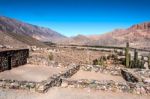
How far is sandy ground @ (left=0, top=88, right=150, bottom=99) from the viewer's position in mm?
15047

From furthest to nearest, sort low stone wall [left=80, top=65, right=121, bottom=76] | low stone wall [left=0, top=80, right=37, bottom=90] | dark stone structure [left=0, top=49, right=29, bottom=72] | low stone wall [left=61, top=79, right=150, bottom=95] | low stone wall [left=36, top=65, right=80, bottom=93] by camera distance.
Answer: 1. low stone wall [left=80, top=65, right=121, bottom=76]
2. dark stone structure [left=0, top=49, right=29, bottom=72]
3. low stone wall [left=61, top=79, right=150, bottom=95]
4. low stone wall [left=0, top=80, right=37, bottom=90]
5. low stone wall [left=36, top=65, right=80, bottom=93]

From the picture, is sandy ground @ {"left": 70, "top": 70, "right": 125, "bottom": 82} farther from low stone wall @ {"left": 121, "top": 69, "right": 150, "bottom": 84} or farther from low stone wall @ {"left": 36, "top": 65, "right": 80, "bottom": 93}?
low stone wall @ {"left": 36, "top": 65, "right": 80, "bottom": 93}

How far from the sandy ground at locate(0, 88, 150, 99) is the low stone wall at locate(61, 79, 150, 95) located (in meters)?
0.45

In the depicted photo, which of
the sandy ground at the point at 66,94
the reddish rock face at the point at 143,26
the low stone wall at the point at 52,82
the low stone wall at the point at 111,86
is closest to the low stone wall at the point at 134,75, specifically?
the low stone wall at the point at 111,86

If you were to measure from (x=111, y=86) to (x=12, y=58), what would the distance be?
1169 cm

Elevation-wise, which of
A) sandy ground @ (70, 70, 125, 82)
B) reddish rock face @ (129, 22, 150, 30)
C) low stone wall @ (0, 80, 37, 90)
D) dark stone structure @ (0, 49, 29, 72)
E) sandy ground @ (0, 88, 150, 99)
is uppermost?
reddish rock face @ (129, 22, 150, 30)

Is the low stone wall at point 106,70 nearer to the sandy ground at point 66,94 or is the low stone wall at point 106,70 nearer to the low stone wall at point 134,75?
the low stone wall at point 134,75

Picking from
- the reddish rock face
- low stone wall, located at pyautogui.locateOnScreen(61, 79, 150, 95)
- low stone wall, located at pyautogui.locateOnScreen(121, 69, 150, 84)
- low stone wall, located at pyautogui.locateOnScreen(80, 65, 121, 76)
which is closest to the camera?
low stone wall, located at pyautogui.locateOnScreen(61, 79, 150, 95)

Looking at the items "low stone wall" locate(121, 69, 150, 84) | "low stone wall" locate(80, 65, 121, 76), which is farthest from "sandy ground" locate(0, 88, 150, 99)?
"low stone wall" locate(80, 65, 121, 76)

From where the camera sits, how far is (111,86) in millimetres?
17297

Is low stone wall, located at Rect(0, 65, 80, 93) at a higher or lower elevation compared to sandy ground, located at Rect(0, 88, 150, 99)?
higher

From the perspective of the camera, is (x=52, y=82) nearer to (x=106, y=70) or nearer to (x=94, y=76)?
(x=94, y=76)

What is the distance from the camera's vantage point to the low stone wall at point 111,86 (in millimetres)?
16844

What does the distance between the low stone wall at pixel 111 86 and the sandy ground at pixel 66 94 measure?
1.46ft
